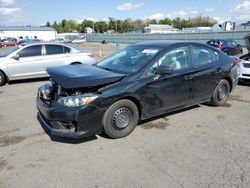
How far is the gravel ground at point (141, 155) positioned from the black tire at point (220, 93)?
0.61 metres

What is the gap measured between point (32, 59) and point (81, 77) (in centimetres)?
619

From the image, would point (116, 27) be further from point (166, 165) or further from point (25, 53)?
point (166, 165)

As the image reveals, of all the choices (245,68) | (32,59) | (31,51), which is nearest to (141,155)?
(245,68)

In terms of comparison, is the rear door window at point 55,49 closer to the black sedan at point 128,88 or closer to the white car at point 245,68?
the black sedan at point 128,88

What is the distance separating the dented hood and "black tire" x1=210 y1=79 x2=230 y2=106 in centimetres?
278

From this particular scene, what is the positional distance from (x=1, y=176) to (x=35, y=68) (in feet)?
22.4

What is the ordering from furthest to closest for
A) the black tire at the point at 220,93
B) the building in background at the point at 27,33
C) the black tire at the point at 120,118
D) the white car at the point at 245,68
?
the building in background at the point at 27,33, the white car at the point at 245,68, the black tire at the point at 220,93, the black tire at the point at 120,118

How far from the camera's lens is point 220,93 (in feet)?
20.3

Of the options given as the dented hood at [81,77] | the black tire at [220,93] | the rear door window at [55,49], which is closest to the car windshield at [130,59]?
the dented hood at [81,77]

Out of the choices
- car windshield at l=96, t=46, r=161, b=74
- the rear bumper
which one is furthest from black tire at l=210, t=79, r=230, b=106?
the rear bumper

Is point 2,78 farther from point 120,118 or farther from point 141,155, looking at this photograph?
point 141,155

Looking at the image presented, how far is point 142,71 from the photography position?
4.57 m

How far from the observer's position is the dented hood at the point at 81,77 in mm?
3986

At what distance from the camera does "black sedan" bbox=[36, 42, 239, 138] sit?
4.02 meters
